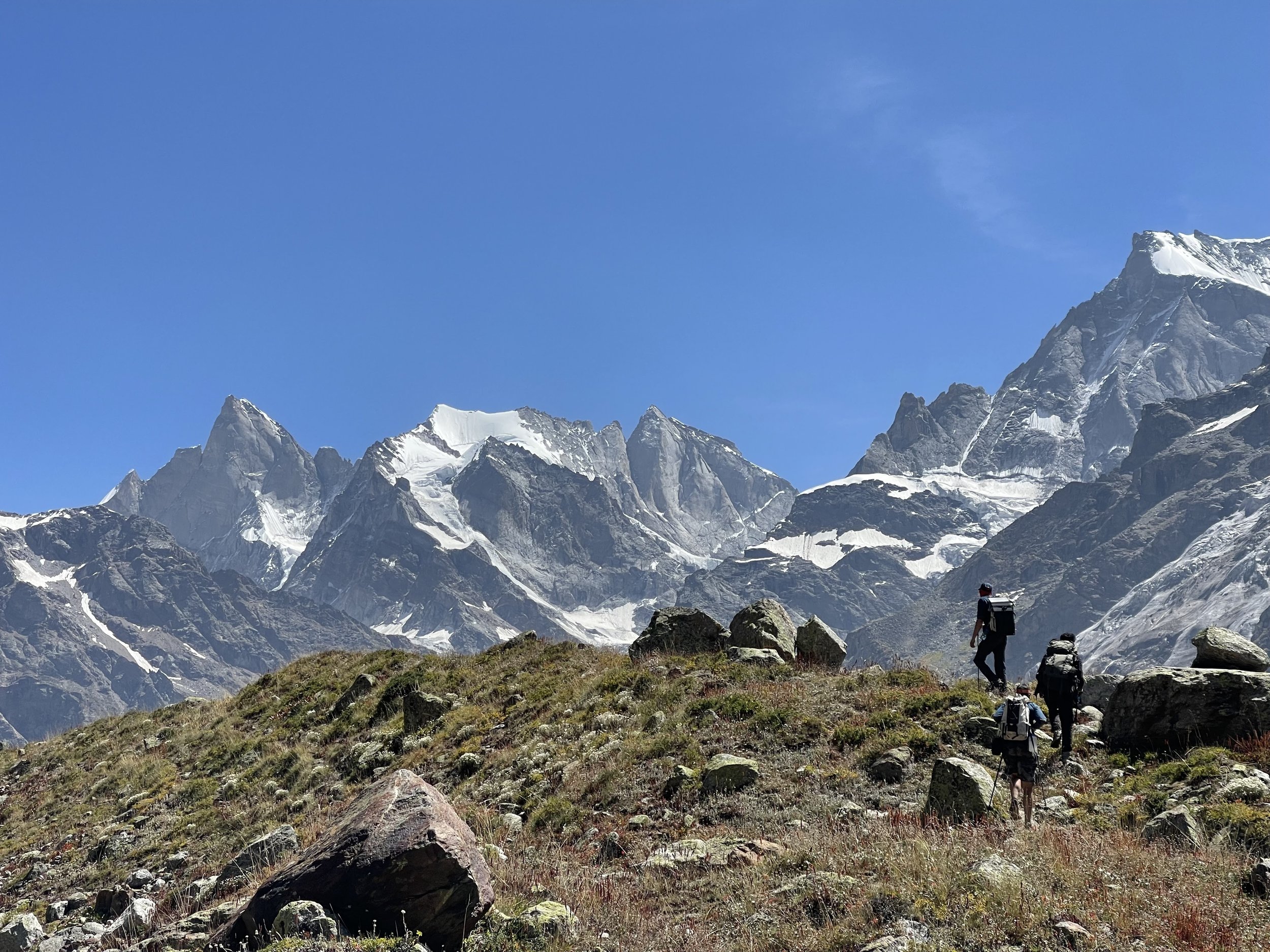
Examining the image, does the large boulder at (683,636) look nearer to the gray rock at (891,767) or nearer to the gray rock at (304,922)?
the gray rock at (891,767)

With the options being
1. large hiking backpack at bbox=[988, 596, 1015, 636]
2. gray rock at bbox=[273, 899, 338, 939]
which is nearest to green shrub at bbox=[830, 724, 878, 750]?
large hiking backpack at bbox=[988, 596, 1015, 636]

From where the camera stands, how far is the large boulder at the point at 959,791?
12758mm

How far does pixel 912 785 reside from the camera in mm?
15117

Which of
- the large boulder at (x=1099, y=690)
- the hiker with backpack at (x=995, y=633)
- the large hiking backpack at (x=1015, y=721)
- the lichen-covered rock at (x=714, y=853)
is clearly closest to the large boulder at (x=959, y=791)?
the large hiking backpack at (x=1015, y=721)

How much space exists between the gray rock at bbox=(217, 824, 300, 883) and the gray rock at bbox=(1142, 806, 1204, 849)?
12.3 meters

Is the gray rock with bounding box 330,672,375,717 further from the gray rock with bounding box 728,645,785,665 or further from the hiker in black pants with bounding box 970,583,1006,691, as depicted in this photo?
the hiker in black pants with bounding box 970,583,1006,691

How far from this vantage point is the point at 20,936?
13.6 metres

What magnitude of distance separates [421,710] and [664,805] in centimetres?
1106

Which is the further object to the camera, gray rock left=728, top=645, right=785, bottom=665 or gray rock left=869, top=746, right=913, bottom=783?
gray rock left=728, top=645, right=785, bottom=665

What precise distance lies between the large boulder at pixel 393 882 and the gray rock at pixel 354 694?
59.6 feet

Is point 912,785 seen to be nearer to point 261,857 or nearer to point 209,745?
point 261,857

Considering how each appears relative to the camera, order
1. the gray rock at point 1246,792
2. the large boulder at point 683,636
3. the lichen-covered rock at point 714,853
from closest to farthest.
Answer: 1. the lichen-covered rock at point 714,853
2. the gray rock at point 1246,792
3. the large boulder at point 683,636

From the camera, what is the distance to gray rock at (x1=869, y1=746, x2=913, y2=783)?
1558 centimetres

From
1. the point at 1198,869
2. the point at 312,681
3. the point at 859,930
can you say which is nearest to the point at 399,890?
the point at 859,930
